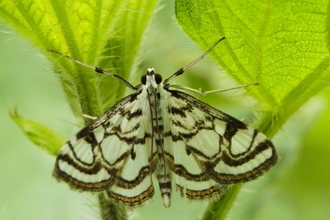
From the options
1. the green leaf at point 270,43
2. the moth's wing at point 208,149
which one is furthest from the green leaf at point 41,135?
the green leaf at point 270,43

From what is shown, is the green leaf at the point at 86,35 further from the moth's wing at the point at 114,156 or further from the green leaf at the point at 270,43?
the green leaf at the point at 270,43

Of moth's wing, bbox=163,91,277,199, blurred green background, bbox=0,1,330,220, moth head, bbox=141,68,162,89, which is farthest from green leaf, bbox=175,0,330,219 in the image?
blurred green background, bbox=0,1,330,220

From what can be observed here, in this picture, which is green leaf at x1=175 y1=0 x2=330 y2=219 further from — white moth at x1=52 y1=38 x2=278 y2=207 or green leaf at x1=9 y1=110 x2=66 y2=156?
green leaf at x1=9 y1=110 x2=66 y2=156

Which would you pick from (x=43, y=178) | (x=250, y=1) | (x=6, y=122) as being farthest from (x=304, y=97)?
(x=6, y=122)

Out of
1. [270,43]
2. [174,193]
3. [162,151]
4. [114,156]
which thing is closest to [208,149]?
[162,151]

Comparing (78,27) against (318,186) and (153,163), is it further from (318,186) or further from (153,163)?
(318,186)

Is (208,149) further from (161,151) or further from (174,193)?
(174,193)
